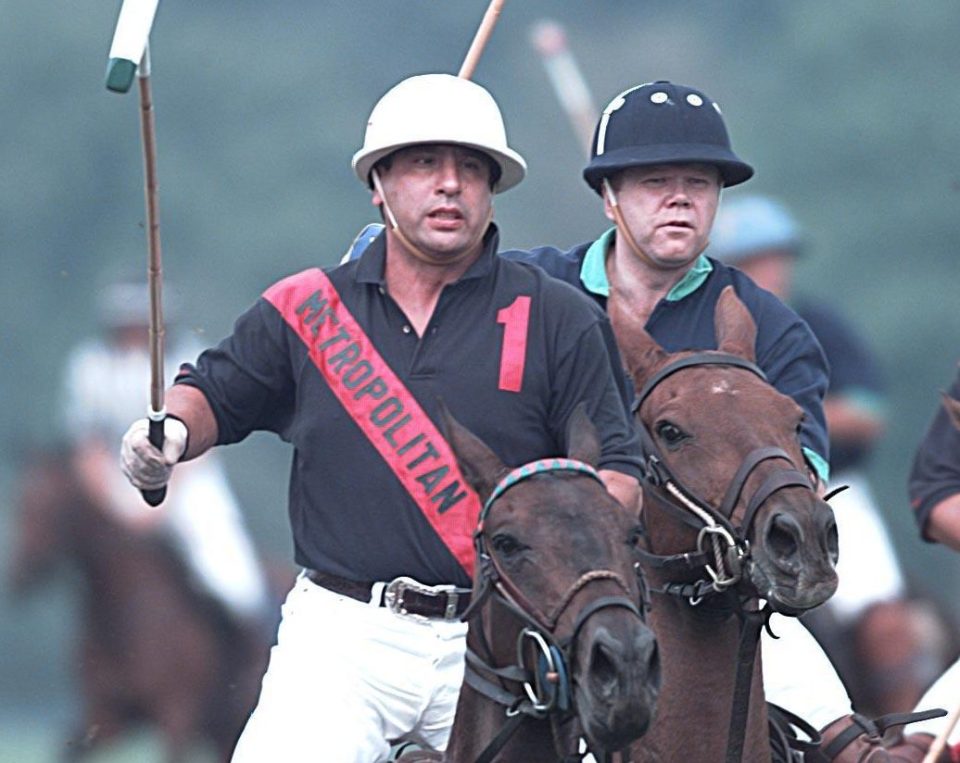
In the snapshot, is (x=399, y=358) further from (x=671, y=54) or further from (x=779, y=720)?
(x=671, y=54)

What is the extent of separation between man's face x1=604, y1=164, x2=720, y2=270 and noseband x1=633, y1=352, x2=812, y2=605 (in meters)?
0.74

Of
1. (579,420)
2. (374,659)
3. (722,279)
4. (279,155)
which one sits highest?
(279,155)

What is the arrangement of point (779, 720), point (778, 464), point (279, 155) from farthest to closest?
point (279, 155) → point (779, 720) → point (778, 464)

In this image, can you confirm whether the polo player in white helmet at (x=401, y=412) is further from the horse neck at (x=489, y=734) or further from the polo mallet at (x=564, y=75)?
the polo mallet at (x=564, y=75)

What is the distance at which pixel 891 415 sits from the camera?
534 inches

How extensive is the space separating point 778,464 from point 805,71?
27.3 feet

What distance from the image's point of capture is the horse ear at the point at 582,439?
19.0 ft

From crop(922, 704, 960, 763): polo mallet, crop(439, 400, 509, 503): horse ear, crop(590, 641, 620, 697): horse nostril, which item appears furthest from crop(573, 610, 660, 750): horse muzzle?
crop(922, 704, 960, 763): polo mallet

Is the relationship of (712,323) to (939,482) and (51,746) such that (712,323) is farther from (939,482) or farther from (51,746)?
(51,746)

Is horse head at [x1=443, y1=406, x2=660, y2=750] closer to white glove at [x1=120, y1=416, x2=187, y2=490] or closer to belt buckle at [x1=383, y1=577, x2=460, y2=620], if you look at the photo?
belt buckle at [x1=383, y1=577, x2=460, y2=620]

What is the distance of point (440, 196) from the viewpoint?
6.42m

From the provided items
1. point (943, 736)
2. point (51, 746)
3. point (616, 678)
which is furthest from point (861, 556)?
point (616, 678)

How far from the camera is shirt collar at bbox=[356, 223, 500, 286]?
6.49 meters

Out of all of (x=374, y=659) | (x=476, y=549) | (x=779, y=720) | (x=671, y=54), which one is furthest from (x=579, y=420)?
(x=671, y=54)
